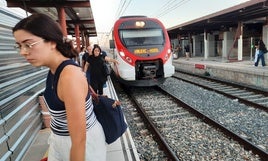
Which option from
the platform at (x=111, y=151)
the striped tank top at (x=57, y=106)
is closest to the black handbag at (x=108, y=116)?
the striped tank top at (x=57, y=106)

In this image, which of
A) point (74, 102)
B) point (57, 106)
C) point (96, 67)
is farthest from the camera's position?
point (96, 67)

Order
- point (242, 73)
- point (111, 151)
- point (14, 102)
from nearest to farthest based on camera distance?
point (14, 102) → point (111, 151) → point (242, 73)

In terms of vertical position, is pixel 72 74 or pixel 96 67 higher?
pixel 72 74

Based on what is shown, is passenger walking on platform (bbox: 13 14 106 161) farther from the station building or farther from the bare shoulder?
the station building

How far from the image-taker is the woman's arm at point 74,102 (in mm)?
1241

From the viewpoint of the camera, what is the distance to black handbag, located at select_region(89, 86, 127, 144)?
1.69 metres

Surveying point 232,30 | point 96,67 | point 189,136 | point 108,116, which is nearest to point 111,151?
point 189,136

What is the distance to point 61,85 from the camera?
1272 mm

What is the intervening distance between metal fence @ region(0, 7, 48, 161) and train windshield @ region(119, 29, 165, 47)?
17.1ft

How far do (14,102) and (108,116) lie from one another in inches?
80.4

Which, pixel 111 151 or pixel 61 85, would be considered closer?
pixel 61 85

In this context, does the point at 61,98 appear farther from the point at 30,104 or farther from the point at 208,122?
the point at 208,122

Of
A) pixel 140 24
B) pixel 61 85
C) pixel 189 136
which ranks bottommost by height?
pixel 189 136

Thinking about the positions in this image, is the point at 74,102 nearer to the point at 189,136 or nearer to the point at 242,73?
the point at 189,136
